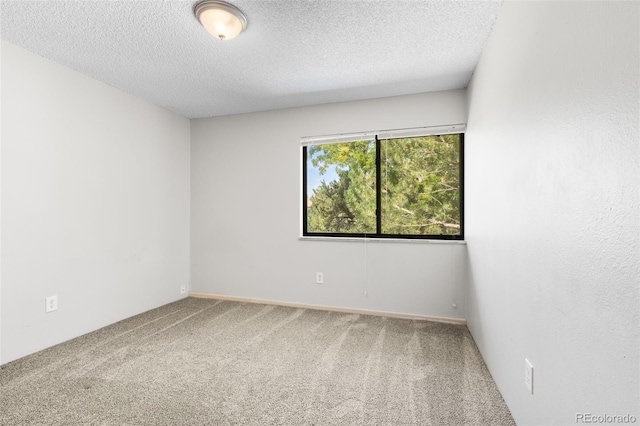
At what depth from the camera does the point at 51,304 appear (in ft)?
8.01

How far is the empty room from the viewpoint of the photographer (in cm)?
99

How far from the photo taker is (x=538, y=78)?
1268 millimetres

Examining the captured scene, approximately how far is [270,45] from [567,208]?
2.08m

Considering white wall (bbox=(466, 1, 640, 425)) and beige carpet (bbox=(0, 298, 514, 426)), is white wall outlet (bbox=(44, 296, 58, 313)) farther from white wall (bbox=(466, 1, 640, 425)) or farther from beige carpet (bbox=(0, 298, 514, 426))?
white wall (bbox=(466, 1, 640, 425))

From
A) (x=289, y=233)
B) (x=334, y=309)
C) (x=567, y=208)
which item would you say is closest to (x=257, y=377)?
(x=334, y=309)

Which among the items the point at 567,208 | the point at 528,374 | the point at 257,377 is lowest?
the point at 257,377

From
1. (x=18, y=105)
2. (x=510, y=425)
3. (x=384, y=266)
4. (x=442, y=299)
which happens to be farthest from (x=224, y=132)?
(x=510, y=425)

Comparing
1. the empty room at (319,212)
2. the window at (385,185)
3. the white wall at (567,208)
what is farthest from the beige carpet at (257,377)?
the window at (385,185)

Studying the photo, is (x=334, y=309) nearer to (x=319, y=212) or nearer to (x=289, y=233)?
(x=289, y=233)

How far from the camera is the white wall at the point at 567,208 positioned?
771 mm

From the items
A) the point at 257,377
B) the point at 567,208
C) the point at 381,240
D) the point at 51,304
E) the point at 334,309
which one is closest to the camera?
the point at 567,208

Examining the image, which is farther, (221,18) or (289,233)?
(289,233)

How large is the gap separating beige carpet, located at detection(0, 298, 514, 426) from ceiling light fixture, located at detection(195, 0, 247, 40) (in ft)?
7.24

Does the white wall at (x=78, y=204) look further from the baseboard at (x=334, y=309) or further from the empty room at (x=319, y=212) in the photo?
the baseboard at (x=334, y=309)
